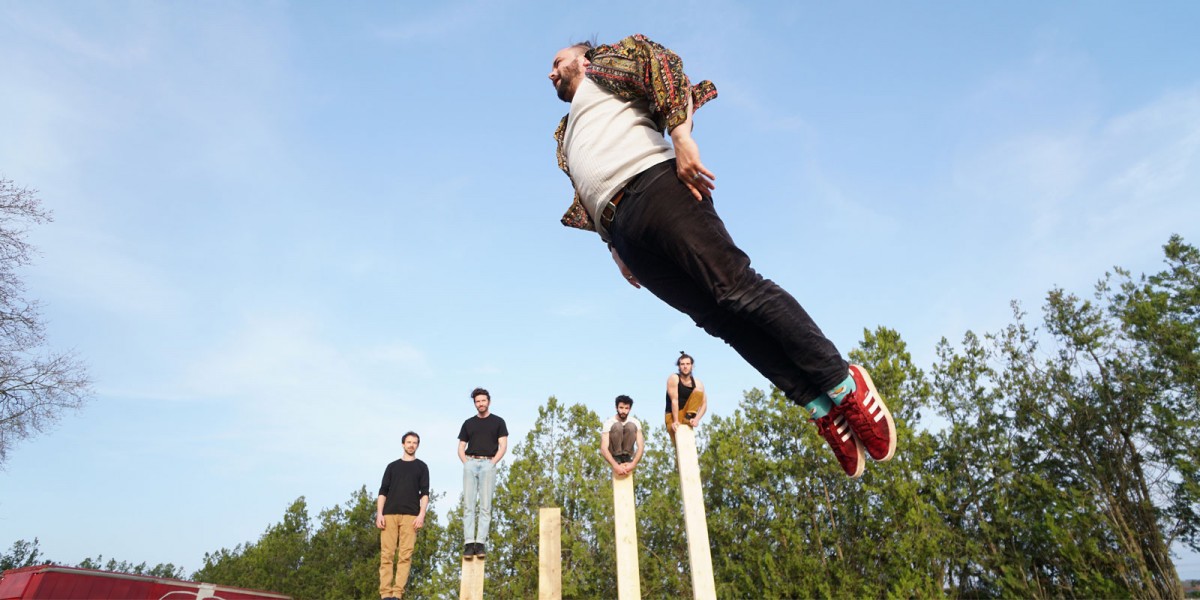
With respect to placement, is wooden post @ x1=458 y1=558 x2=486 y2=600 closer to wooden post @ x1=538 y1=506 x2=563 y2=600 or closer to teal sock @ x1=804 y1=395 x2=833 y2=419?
wooden post @ x1=538 y1=506 x2=563 y2=600

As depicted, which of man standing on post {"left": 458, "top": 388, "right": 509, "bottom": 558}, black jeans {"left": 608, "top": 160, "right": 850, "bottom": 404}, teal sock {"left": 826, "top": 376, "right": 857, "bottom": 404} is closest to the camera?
black jeans {"left": 608, "top": 160, "right": 850, "bottom": 404}

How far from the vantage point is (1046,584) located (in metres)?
17.5

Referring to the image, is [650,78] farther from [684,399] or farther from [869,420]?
[684,399]

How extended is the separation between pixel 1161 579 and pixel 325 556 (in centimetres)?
3126

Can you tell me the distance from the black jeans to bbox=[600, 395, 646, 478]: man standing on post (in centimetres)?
459

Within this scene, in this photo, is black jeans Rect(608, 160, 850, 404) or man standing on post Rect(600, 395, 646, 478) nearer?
black jeans Rect(608, 160, 850, 404)

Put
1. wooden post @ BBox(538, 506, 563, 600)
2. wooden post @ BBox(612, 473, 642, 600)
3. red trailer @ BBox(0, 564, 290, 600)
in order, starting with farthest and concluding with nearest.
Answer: red trailer @ BBox(0, 564, 290, 600) → wooden post @ BBox(538, 506, 563, 600) → wooden post @ BBox(612, 473, 642, 600)

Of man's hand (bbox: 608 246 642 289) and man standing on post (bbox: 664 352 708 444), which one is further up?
man standing on post (bbox: 664 352 708 444)

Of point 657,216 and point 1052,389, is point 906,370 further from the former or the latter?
point 657,216

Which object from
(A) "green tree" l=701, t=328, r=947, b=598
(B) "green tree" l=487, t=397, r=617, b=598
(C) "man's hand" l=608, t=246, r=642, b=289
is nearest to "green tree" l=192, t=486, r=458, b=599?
(B) "green tree" l=487, t=397, r=617, b=598

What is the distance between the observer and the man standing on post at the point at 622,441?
6863 millimetres

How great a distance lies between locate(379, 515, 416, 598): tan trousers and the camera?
23.9ft

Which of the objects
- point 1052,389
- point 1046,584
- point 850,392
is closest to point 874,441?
point 850,392

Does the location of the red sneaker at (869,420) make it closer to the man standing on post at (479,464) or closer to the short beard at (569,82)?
the short beard at (569,82)
